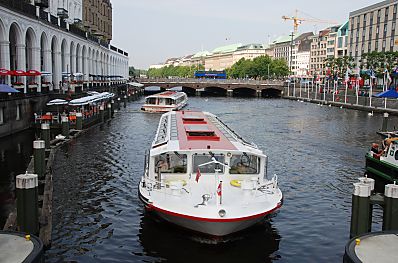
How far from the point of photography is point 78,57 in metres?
76.6

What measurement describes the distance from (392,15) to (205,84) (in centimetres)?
5624

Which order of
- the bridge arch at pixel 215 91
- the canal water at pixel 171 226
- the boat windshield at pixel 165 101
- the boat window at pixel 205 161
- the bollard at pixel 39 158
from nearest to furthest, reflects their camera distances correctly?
the canal water at pixel 171 226 < the boat window at pixel 205 161 < the bollard at pixel 39 158 < the boat windshield at pixel 165 101 < the bridge arch at pixel 215 91

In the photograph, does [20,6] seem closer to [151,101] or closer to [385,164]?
[151,101]

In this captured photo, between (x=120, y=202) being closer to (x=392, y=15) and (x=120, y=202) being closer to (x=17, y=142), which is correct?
(x=17, y=142)

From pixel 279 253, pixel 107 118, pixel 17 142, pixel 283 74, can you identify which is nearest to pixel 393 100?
pixel 107 118

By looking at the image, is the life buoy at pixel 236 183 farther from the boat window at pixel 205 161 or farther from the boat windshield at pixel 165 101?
the boat windshield at pixel 165 101

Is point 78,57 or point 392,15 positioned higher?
point 392,15

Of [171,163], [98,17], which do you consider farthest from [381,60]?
[171,163]

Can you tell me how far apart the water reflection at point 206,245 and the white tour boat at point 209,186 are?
2.00 ft

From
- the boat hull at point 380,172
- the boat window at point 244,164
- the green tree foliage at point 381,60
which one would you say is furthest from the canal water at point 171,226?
the green tree foliage at point 381,60

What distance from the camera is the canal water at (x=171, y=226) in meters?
15.7

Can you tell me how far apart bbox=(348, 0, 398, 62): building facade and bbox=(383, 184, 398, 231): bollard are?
304 feet

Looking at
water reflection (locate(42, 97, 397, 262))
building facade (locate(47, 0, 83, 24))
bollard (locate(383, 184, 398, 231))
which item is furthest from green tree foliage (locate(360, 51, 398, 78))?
bollard (locate(383, 184, 398, 231))

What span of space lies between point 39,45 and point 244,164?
39.5m
